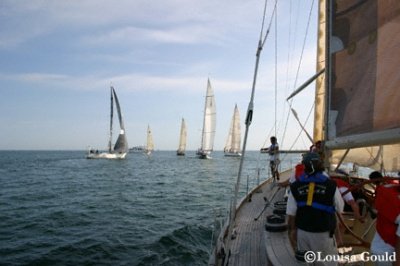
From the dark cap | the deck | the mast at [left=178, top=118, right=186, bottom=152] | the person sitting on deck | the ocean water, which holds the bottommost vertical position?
the ocean water

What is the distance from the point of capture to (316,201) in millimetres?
3871

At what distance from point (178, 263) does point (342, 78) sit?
8.94 m

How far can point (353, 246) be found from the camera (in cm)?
509

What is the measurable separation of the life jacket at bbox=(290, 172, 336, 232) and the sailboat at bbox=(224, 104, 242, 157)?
8723 centimetres

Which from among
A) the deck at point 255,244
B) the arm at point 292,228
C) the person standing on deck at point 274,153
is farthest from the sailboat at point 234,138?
the arm at point 292,228

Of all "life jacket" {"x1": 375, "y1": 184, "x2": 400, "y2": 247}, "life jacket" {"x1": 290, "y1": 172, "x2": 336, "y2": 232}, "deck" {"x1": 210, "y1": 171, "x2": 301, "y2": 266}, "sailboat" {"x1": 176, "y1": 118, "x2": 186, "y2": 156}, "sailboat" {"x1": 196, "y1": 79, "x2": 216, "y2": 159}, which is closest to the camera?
"life jacket" {"x1": 375, "y1": 184, "x2": 400, "y2": 247}

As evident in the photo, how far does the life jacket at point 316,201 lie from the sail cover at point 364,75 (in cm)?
73

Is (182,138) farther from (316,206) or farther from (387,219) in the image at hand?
(387,219)

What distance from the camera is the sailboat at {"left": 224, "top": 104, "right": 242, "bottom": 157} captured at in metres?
91.5

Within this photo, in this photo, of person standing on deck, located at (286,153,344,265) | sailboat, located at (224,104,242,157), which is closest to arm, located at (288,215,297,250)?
person standing on deck, located at (286,153,344,265)

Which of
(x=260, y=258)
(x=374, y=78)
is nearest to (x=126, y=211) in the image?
(x=260, y=258)

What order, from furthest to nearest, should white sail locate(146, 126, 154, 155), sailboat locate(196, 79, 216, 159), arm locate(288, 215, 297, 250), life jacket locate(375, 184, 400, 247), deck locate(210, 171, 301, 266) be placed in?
white sail locate(146, 126, 154, 155) < sailboat locate(196, 79, 216, 159) < deck locate(210, 171, 301, 266) < arm locate(288, 215, 297, 250) < life jacket locate(375, 184, 400, 247)

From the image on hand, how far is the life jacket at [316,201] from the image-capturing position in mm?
3855

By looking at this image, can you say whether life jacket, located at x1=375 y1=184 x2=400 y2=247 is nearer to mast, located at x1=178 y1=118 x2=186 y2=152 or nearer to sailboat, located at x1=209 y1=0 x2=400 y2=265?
sailboat, located at x1=209 y1=0 x2=400 y2=265
